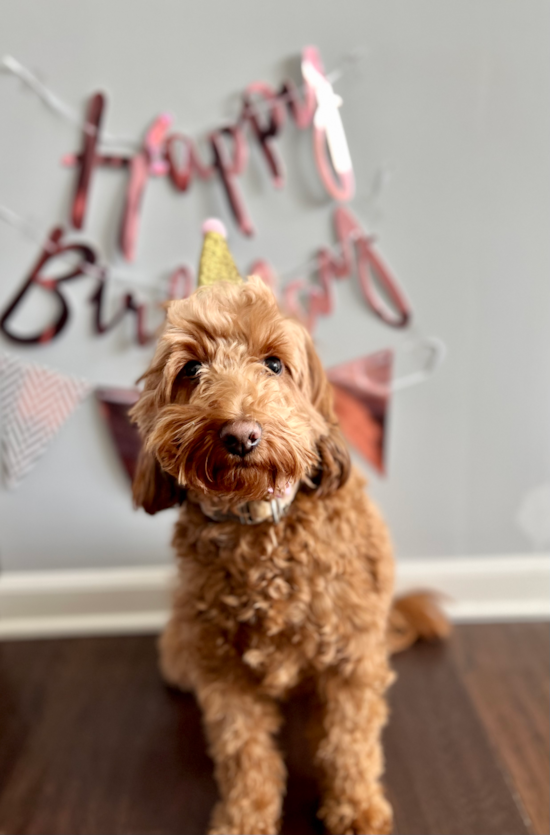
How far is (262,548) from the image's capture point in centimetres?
101

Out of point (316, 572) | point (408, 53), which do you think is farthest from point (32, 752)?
point (408, 53)

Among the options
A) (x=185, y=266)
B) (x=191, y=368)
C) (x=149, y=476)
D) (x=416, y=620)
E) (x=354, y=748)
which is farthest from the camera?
(x=416, y=620)

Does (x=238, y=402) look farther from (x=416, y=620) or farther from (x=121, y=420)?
(x=416, y=620)

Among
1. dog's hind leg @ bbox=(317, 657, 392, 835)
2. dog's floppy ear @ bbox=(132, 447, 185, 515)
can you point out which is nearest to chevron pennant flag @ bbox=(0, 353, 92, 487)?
dog's floppy ear @ bbox=(132, 447, 185, 515)

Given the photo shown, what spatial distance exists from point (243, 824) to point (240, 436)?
0.80 m

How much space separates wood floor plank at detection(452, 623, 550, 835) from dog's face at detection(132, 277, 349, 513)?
2.60 ft

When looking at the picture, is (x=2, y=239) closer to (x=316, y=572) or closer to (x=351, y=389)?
(x=351, y=389)

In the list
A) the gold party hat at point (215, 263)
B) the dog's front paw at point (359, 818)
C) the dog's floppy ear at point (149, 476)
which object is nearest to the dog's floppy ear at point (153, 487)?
the dog's floppy ear at point (149, 476)

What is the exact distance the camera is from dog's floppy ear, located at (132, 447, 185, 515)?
1029 mm

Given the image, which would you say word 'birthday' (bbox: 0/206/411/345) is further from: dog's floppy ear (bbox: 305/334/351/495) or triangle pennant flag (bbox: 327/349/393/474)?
dog's floppy ear (bbox: 305/334/351/495)

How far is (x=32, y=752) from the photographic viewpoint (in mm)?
1375

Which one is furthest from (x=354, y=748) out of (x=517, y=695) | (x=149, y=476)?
(x=149, y=476)

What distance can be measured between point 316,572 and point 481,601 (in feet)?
2.85

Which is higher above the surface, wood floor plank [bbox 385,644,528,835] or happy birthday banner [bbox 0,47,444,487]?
happy birthday banner [bbox 0,47,444,487]
